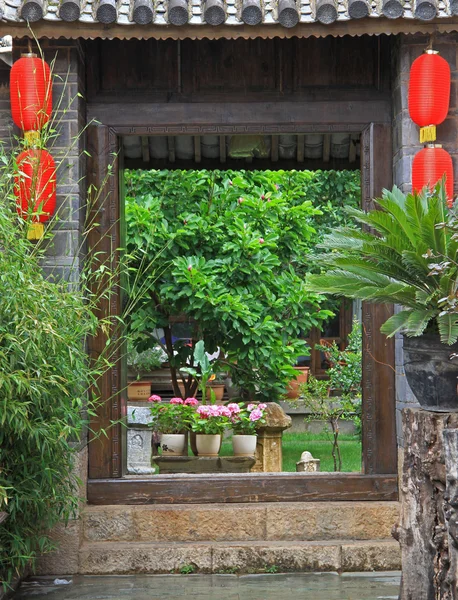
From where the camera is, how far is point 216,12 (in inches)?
232

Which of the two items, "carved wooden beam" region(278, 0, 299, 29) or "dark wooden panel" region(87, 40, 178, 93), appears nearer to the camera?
"carved wooden beam" region(278, 0, 299, 29)

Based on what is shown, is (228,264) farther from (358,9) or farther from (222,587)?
(222,587)

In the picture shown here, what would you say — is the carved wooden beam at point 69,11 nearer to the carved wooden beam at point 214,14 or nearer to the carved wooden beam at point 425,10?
the carved wooden beam at point 214,14

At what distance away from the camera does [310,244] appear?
511 inches

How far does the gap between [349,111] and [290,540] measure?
118 inches

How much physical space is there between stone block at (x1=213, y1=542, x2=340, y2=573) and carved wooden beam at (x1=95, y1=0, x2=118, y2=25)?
3.45 meters

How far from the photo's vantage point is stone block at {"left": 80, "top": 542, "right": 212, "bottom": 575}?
20.7 ft

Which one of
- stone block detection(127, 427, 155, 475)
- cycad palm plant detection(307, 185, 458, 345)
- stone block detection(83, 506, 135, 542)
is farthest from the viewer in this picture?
stone block detection(127, 427, 155, 475)

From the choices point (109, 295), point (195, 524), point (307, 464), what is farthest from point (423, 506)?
point (307, 464)

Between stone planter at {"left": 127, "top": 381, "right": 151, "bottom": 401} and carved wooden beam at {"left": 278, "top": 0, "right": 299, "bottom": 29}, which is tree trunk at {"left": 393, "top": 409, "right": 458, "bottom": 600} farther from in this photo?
stone planter at {"left": 127, "top": 381, "right": 151, "bottom": 401}

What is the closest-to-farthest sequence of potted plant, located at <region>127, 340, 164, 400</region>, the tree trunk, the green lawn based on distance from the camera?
1. the tree trunk
2. the green lawn
3. potted plant, located at <region>127, 340, 164, 400</region>

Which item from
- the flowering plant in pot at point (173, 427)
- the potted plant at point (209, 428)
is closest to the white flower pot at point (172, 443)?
the flowering plant in pot at point (173, 427)

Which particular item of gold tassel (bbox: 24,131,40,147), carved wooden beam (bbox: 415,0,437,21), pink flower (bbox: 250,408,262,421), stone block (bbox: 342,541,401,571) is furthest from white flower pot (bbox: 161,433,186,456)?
carved wooden beam (bbox: 415,0,437,21)

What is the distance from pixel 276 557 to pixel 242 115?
303cm
